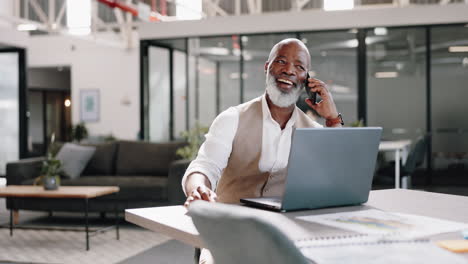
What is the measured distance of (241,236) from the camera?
876 mm

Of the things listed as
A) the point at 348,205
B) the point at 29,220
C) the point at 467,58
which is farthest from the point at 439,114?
the point at 348,205

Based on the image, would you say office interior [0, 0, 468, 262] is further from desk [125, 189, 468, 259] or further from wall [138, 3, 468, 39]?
desk [125, 189, 468, 259]

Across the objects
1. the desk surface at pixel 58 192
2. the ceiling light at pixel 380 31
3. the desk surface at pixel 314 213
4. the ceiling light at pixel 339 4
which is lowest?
the desk surface at pixel 58 192

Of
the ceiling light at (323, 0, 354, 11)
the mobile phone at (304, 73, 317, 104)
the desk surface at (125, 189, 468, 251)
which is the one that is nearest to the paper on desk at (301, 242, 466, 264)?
the desk surface at (125, 189, 468, 251)

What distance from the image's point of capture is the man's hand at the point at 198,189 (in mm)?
1604

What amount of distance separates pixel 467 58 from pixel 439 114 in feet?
3.31

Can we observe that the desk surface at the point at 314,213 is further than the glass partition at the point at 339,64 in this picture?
No

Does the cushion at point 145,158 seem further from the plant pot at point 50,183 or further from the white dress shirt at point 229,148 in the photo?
the white dress shirt at point 229,148

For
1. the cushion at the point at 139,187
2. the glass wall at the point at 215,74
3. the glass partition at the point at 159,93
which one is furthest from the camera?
the glass partition at the point at 159,93

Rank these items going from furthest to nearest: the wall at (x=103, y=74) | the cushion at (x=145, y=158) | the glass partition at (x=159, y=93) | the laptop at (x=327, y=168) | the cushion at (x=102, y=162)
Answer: the wall at (x=103, y=74) < the glass partition at (x=159, y=93) < the cushion at (x=102, y=162) < the cushion at (x=145, y=158) < the laptop at (x=327, y=168)

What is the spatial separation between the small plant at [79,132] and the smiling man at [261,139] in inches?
484

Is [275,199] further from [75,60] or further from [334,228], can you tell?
[75,60]

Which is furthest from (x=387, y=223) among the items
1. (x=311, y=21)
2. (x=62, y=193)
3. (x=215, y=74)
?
(x=215, y=74)

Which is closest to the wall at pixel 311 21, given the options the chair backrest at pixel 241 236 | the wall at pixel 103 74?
the wall at pixel 103 74
